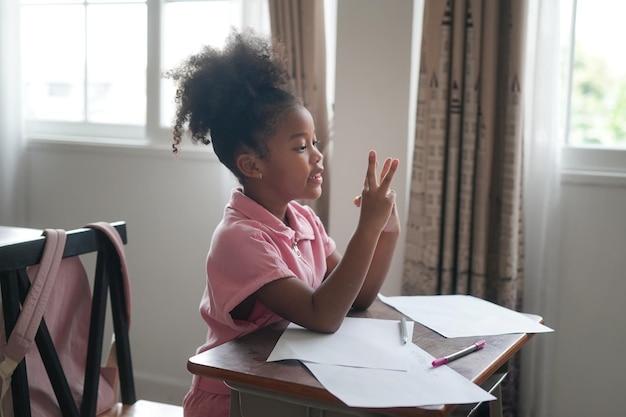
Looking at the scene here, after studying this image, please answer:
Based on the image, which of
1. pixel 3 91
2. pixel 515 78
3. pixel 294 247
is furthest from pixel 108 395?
pixel 3 91

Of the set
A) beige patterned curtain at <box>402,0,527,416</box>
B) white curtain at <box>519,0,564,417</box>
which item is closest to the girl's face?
beige patterned curtain at <box>402,0,527,416</box>

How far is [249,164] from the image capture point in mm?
1462

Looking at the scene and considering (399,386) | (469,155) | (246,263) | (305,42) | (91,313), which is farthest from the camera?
(305,42)

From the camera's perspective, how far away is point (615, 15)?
7.71 ft

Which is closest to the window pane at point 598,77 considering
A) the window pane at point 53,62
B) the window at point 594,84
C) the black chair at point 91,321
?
the window at point 594,84

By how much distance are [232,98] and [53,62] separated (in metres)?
2.06

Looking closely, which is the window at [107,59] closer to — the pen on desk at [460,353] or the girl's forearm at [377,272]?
the girl's forearm at [377,272]

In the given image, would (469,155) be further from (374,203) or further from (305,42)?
(374,203)

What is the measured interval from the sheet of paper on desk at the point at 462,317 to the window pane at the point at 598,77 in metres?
1.09

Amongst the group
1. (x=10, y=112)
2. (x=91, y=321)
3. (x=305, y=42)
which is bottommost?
(x=91, y=321)

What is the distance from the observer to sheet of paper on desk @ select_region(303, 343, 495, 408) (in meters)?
0.99

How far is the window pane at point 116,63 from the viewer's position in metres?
3.05

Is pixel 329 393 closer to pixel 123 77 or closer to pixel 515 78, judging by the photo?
pixel 515 78

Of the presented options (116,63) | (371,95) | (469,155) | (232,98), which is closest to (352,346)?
(232,98)
